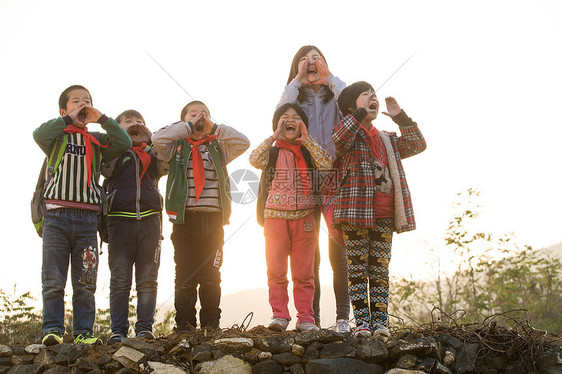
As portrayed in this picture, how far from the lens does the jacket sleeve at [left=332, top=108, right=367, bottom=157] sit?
3.78 m

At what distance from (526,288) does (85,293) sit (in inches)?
334

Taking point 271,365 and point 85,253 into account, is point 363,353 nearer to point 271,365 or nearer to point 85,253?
point 271,365

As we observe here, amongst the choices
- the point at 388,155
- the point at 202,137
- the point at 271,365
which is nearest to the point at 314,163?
the point at 388,155

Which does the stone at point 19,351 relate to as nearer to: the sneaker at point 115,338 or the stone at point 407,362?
the sneaker at point 115,338

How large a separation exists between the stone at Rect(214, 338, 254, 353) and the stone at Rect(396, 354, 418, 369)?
1.03 m

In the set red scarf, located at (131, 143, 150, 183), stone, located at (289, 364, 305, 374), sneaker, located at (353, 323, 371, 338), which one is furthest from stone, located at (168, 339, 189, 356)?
red scarf, located at (131, 143, 150, 183)

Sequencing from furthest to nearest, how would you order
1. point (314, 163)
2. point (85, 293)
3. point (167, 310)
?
point (167, 310) → point (314, 163) → point (85, 293)

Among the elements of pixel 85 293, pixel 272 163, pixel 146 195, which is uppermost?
pixel 272 163

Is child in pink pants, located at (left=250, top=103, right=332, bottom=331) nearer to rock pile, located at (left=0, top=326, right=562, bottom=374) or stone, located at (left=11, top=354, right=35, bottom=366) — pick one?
rock pile, located at (left=0, top=326, right=562, bottom=374)

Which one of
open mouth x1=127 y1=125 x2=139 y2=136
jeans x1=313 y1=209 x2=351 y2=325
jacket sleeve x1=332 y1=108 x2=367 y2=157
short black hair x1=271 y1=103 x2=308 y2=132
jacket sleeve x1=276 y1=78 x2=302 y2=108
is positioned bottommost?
jeans x1=313 y1=209 x2=351 y2=325

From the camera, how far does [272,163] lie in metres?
4.23

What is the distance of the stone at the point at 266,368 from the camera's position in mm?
3146

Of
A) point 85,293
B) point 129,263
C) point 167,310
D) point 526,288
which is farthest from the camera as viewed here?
point 526,288

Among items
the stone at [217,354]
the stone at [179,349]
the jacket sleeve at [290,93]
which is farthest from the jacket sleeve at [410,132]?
the stone at [179,349]
